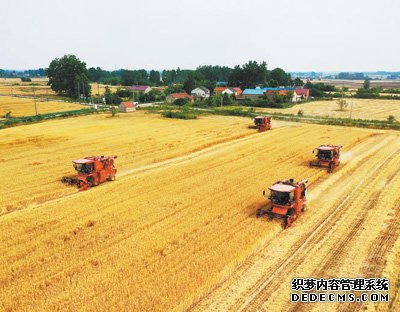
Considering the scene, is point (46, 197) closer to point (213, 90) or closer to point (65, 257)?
point (65, 257)

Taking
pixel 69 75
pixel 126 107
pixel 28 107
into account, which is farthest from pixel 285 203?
pixel 69 75

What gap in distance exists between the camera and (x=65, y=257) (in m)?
13.9

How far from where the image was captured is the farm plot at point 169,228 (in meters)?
11.9

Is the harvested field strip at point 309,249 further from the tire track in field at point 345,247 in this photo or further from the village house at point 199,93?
the village house at point 199,93

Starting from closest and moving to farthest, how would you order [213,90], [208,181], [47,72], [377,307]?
[377,307]
[208,181]
[47,72]
[213,90]

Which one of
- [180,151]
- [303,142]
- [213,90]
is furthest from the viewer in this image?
[213,90]

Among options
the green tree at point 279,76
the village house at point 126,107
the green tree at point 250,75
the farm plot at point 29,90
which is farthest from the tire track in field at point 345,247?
the green tree at point 279,76

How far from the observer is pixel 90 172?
2278 cm

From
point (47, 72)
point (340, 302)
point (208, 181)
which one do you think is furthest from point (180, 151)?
point (47, 72)

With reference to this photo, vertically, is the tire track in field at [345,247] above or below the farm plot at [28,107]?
below

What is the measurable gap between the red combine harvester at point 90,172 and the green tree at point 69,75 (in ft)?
236

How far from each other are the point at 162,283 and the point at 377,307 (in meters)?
6.83

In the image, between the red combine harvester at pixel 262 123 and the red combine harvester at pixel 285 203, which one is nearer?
the red combine harvester at pixel 285 203

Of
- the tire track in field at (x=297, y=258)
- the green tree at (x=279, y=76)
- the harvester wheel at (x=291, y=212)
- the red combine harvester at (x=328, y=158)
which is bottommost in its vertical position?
the tire track in field at (x=297, y=258)
